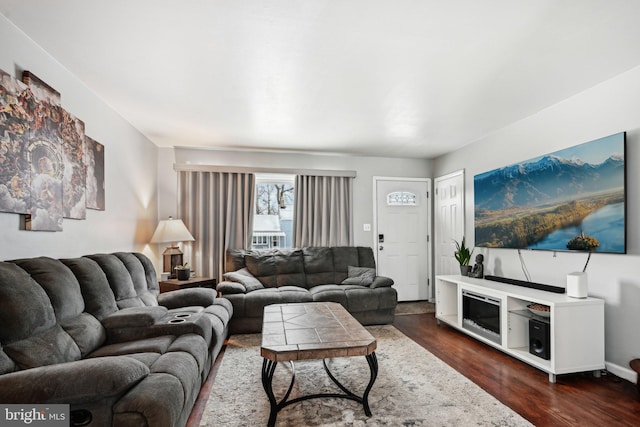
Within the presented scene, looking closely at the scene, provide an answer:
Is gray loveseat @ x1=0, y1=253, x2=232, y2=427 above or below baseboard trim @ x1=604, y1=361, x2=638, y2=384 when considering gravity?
above

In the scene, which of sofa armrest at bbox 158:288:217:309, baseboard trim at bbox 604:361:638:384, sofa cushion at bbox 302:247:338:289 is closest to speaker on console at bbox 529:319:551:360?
baseboard trim at bbox 604:361:638:384

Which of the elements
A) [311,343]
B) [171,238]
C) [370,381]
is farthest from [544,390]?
[171,238]

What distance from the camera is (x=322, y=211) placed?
536 centimetres

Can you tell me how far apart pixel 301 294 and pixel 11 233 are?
282 centimetres

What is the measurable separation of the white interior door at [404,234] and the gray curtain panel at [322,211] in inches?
21.6

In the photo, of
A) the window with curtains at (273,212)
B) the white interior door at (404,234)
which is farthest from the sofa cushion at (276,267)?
the white interior door at (404,234)

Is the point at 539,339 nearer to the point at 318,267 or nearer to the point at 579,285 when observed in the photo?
the point at 579,285

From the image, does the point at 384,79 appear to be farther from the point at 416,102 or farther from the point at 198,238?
the point at 198,238

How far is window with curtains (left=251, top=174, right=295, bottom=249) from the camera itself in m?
5.39

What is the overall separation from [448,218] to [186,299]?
12.9ft

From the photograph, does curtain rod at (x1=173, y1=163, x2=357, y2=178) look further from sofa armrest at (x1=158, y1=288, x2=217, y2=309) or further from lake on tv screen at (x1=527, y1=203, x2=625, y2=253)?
lake on tv screen at (x1=527, y1=203, x2=625, y2=253)

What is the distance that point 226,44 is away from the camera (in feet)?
7.35

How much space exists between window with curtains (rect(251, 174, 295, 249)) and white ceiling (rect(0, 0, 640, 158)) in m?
1.67

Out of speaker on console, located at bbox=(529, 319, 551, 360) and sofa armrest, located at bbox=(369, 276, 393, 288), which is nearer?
speaker on console, located at bbox=(529, 319, 551, 360)
